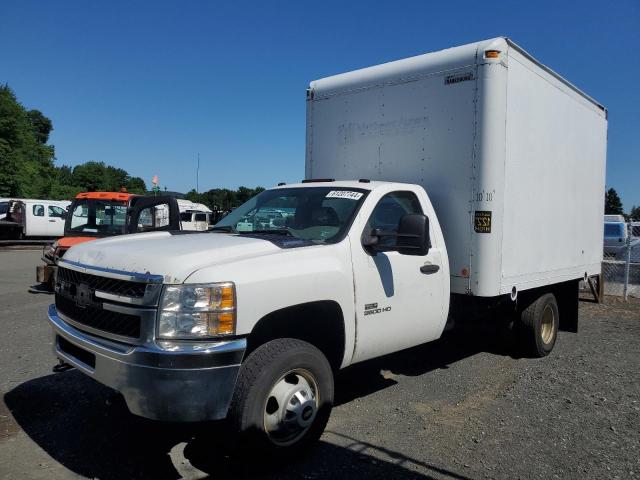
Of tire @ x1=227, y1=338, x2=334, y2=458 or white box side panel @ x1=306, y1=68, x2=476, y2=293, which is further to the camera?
white box side panel @ x1=306, y1=68, x2=476, y2=293

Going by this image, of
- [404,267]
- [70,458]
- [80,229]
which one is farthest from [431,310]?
[80,229]

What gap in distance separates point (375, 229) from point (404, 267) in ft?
1.46

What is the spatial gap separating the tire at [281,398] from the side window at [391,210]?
4.12ft

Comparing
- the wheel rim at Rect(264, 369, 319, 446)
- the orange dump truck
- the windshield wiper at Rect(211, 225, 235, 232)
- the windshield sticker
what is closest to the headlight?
the wheel rim at Rect(264, 369, 319, 446)

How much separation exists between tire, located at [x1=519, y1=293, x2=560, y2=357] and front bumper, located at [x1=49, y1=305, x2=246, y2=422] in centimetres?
436

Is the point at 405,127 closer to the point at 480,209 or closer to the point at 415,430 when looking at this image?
the point at 480,209

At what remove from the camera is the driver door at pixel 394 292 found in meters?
4.05

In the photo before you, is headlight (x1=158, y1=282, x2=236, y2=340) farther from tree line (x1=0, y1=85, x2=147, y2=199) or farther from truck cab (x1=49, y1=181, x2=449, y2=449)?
tree line (x1=0, y1=85, x2=147, y2=199)

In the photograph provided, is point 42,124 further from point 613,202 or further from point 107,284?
point 107,284

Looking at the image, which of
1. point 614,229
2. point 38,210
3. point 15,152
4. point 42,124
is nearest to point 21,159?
point 15,152

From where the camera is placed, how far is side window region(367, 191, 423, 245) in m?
4.42

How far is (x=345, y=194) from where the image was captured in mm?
4523

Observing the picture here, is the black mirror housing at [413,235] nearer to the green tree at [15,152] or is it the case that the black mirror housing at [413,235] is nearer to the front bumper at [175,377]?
the front bumper at [175,377]

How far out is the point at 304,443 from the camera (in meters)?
3.61
